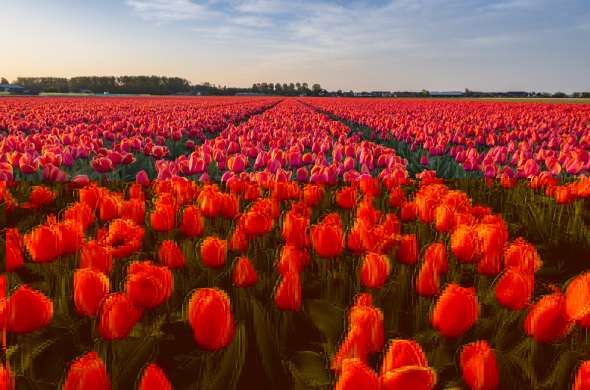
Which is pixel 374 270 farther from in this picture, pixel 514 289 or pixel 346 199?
pixel 346 199

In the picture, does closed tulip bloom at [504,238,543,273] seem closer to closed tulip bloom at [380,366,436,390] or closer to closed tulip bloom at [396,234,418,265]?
closed tulip bloom at [396,234,418,265]

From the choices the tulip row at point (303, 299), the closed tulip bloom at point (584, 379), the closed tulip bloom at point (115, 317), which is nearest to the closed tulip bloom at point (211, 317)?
the tulip row at point (303, 299)

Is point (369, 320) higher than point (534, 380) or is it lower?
higher

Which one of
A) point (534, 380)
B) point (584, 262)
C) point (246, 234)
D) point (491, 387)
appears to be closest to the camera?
point (491, 387)

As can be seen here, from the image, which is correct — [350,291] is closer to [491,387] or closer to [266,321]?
[266,321]

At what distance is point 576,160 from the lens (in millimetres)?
6062

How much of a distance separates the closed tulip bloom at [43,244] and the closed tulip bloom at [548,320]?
1.77m

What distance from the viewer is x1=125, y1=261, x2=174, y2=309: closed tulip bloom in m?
1.73

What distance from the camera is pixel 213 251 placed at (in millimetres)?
2180

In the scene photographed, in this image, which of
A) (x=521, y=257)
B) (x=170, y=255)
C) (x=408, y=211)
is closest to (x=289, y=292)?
(x=170, y=255)

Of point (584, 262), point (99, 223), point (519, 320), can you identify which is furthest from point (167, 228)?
point (584, 262)

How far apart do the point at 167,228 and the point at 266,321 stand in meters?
1.00

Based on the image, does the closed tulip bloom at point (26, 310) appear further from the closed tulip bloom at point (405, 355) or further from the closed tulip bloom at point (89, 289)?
the closed tulip bloom at point (405, 355)

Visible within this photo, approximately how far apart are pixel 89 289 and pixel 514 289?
1.40 m
